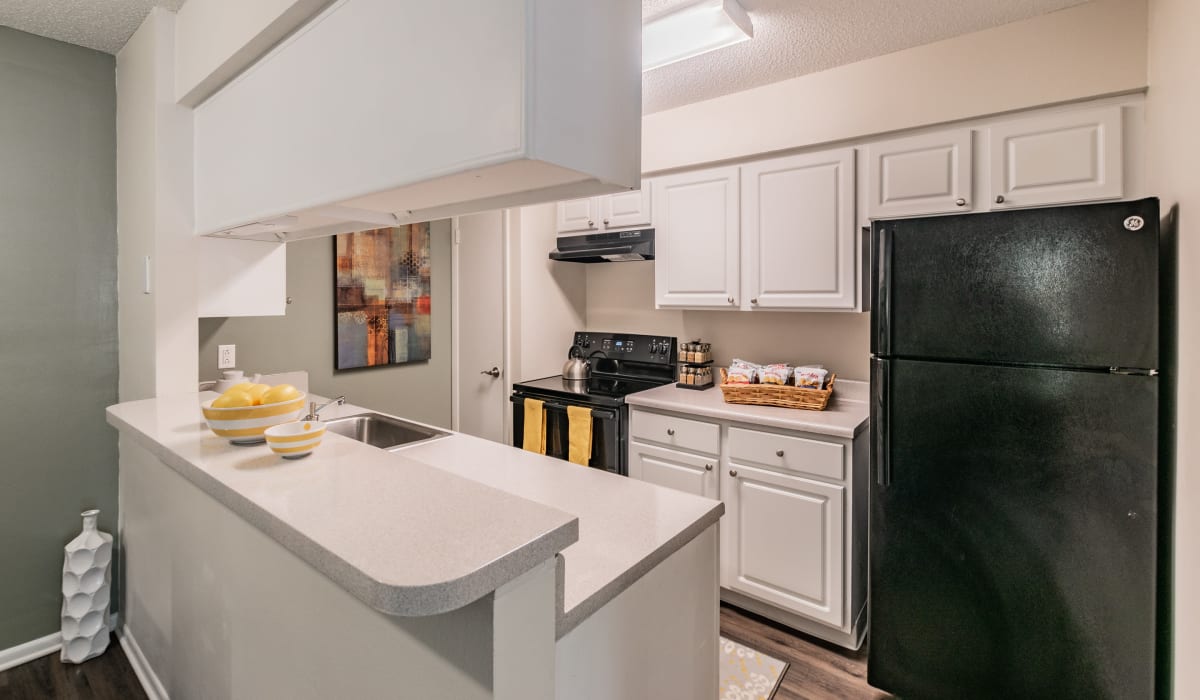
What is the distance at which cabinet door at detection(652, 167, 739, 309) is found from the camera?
2.77 meters

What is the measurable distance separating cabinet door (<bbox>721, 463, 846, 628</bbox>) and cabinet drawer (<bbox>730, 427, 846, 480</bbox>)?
0.05 metres

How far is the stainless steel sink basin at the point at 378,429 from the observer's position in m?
2.12

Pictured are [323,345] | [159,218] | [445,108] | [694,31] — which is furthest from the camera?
[323,345]

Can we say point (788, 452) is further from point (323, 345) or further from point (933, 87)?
point (323, 345)

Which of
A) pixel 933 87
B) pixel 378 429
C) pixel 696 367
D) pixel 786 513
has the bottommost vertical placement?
pixel 786 513

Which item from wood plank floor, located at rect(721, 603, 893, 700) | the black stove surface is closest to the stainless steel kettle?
the black stove surface

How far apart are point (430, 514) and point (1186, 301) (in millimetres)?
1885

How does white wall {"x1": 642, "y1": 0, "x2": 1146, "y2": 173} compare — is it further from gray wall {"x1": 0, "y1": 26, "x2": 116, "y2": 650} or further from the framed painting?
gray wall {"x1": 0, "y1": 26, "x2": 116, "y2": 650}

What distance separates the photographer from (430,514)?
3.07 feet

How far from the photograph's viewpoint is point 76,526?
2270 millimetres

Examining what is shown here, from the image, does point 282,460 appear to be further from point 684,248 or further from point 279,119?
point 684,248

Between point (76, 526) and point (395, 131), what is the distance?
2334 mm

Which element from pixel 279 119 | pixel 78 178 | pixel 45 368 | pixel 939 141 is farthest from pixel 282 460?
pixel 939 141

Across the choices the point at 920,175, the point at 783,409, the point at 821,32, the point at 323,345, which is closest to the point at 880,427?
the point at 783,409
